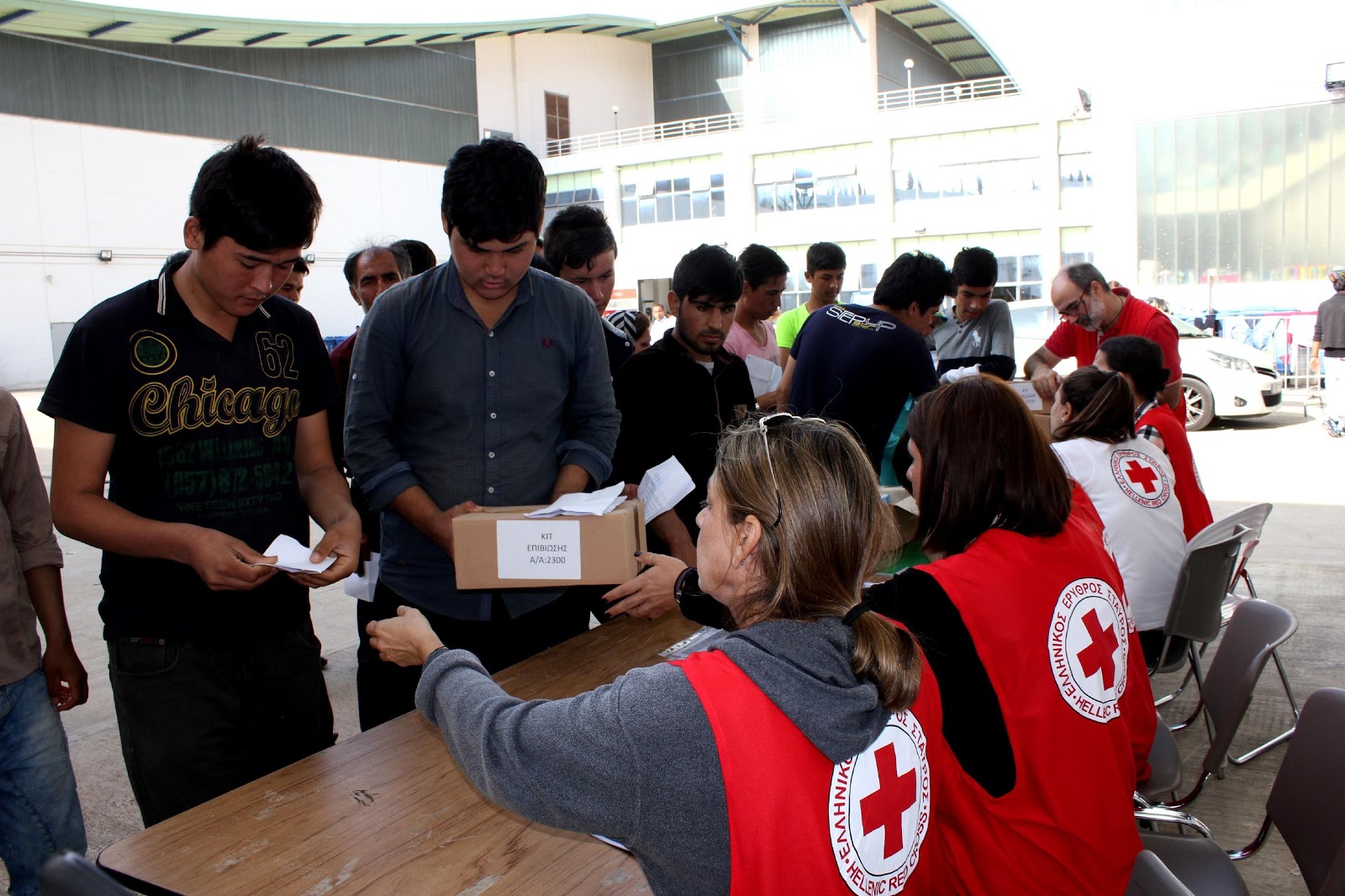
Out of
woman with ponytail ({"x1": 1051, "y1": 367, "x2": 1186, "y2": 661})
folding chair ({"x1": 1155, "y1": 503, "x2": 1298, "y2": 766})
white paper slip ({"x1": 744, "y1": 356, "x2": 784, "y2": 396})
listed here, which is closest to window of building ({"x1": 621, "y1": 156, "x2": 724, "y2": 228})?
white paper slip ({"x1": 744, "y1": 356, "x2": 784, "y2": 396})

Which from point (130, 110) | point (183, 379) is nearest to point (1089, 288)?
point (183, 379)

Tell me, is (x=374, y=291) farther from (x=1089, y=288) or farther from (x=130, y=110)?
(x=130, y=110)

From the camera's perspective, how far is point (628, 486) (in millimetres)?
2473

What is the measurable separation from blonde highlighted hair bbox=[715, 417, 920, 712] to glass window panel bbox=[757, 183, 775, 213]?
99.8 ft

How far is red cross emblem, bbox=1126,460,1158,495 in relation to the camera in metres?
3.09

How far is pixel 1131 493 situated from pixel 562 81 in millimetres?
38488

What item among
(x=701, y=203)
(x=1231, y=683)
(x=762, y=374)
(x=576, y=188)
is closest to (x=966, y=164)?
(x=701, y=203)

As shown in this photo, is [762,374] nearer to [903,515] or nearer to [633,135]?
[903,515]

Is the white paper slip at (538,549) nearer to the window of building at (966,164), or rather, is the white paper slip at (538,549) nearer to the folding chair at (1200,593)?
the folding chair at (1200,593)

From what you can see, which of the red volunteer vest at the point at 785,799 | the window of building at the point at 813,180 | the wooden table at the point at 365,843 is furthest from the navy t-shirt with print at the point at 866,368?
the window of building at the point at 813,180

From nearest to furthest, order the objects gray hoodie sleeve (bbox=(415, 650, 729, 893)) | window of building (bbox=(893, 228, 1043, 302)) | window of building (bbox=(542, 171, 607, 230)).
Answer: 1. gray hoodie sleeve (bbox=(415, 650, 729, 893))
2. window of building (bbox=(893, 228, 1043, 302))
3. window of building (bbox=(542, 171, 607, 230))

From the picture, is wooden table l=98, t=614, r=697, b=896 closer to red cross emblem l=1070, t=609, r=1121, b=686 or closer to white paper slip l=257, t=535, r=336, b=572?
white paper slip l=257, t=535, r=336, b=572

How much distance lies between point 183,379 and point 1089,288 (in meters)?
4.13

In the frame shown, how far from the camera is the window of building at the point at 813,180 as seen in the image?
28.9 meters
